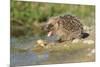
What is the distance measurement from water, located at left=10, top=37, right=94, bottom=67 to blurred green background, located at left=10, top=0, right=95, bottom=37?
0.08 m

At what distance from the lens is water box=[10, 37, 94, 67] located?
1899mm

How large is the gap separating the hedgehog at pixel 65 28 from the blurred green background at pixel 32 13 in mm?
53

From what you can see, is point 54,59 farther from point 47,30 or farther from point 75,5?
point 75,5

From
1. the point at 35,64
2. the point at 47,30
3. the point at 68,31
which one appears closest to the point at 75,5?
the point at 68,31

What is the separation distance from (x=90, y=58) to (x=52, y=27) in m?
0.57

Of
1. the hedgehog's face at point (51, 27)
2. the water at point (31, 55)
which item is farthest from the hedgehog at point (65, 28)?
the water at point (31, 55)

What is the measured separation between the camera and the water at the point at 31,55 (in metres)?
1.90

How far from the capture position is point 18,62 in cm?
191

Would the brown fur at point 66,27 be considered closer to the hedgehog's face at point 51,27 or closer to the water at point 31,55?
the hedgehog's face at point 51,27

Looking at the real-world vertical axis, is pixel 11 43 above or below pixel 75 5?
below

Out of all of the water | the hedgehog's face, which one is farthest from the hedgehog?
the water

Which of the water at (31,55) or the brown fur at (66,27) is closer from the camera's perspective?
the water at (31,55)

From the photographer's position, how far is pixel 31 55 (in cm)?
195

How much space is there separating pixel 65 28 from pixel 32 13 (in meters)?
0.39
